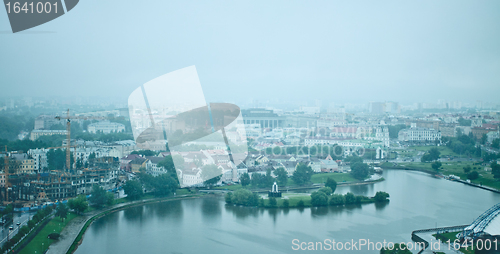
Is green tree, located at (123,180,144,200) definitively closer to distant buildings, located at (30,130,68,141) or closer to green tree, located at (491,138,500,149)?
distant buildings, located at (30,130,68,141)

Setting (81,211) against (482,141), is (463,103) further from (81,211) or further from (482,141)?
(81,211)

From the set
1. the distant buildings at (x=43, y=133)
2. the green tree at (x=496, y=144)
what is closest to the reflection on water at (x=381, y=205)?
the green tree at (x=496, y=144)

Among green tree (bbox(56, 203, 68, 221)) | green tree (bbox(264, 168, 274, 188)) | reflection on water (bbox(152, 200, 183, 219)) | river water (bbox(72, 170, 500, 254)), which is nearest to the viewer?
river water (bbox(72, 170, 500, 254))

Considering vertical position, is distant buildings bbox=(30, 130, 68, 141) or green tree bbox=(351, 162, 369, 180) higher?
distant buildings bbox=(30, 130, 68, 141)

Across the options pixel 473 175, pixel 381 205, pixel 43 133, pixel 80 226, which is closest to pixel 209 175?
pixel 80 226

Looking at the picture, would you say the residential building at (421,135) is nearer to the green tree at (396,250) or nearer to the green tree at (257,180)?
the green tree at (257,180)

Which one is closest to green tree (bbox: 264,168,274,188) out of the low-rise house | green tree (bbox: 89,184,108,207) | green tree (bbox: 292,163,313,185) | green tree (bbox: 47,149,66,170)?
green tree (bbox: 292,163,313,185)

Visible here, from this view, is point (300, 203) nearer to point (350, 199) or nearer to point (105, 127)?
point (350, 199)

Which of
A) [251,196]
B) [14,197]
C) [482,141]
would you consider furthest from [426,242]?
[482,141]
